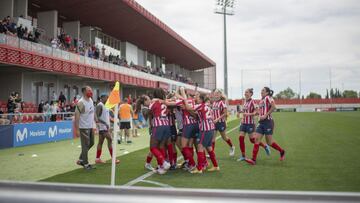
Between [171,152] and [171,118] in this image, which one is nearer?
[171,118]

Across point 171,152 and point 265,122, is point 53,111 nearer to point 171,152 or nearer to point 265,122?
point 171,152

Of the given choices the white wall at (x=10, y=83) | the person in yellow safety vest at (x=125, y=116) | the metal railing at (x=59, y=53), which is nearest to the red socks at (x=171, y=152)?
the person in yellow safety vest at (x=125, y=116)

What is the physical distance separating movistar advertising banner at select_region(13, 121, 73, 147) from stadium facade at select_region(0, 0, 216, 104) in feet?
12.7

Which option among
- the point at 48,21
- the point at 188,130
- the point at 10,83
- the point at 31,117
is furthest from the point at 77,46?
the point at 188,130

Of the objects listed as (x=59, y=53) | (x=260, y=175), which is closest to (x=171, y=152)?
(x=260, y=175)

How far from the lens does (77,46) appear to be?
2738 centimetres

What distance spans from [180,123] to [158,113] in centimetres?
114

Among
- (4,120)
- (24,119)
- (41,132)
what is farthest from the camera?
(41,132)

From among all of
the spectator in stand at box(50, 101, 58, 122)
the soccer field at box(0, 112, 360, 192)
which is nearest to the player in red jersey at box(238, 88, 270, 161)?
the soccer field at box(0, 112, 360, 192)

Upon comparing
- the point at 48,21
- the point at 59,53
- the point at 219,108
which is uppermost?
the point at 48,21

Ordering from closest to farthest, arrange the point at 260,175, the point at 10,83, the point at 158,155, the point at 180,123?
the point at 260,175
the point at 158,155
the point at 180,123
the point at 10,83

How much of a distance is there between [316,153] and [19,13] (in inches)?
810

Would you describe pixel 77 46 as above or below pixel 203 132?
above

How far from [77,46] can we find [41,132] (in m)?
13.1
